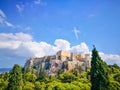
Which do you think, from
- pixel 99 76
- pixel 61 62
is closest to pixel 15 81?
pixel 99 76

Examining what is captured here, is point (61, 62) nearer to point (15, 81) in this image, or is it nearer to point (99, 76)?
point (15, 81)

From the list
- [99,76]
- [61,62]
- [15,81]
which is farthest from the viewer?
[61,62]

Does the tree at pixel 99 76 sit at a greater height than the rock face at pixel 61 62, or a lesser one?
lesser

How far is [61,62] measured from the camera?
479 ft

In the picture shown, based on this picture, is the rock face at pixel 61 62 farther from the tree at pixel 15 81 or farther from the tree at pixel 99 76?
the tree at pixel 99 76

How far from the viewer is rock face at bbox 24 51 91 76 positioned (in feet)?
451

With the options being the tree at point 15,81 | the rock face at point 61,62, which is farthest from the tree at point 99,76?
the rock face at point 61,62

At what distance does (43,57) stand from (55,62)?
18.3m

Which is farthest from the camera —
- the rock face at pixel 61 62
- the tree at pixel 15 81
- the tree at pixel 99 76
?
the rock face at pixel 61 62

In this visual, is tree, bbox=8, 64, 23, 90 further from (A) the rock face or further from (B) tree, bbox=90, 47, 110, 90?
(A) the rock face

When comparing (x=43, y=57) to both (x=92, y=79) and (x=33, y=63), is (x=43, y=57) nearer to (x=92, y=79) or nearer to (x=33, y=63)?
(x=33, y=63)

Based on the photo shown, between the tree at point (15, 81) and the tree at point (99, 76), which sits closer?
the tree at point (99, 76)

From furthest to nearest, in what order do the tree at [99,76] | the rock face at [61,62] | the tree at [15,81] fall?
the rock face at [61,62], the tree at [15,81], the tree at [99,76]

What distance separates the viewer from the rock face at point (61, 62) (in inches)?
5409
